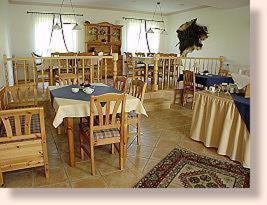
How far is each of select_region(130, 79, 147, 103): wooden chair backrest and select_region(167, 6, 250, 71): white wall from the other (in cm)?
423

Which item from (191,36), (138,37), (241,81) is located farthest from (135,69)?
(241,81)

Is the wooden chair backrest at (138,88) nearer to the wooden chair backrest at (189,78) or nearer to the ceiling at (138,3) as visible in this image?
the wooden chair backrest at (189,78)

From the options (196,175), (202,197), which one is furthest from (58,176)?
(202,197)

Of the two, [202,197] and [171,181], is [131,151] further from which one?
[202,197]

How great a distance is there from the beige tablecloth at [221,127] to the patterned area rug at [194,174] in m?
0.19

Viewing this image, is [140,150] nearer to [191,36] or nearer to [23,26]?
[191,36]

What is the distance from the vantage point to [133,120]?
3.03 meters

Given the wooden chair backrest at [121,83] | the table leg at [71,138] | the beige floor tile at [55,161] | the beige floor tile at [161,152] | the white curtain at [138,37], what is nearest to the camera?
the table leg at [71,138]

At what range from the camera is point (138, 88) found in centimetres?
326

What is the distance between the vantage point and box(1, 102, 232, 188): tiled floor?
7.66 feet

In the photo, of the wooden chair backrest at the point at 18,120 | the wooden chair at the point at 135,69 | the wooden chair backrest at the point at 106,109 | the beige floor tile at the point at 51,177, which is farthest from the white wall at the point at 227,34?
the wooden chair backrest at the point at 18,120

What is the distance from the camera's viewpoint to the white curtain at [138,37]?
910cm

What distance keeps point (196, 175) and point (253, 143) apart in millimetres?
1641

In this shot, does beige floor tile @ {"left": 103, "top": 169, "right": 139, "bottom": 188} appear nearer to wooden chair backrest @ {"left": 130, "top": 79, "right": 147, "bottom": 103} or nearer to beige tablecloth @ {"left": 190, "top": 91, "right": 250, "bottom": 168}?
wooden chair backrest @ {"left": 130, "top": 79, "right": 147, "bottom": 103}
